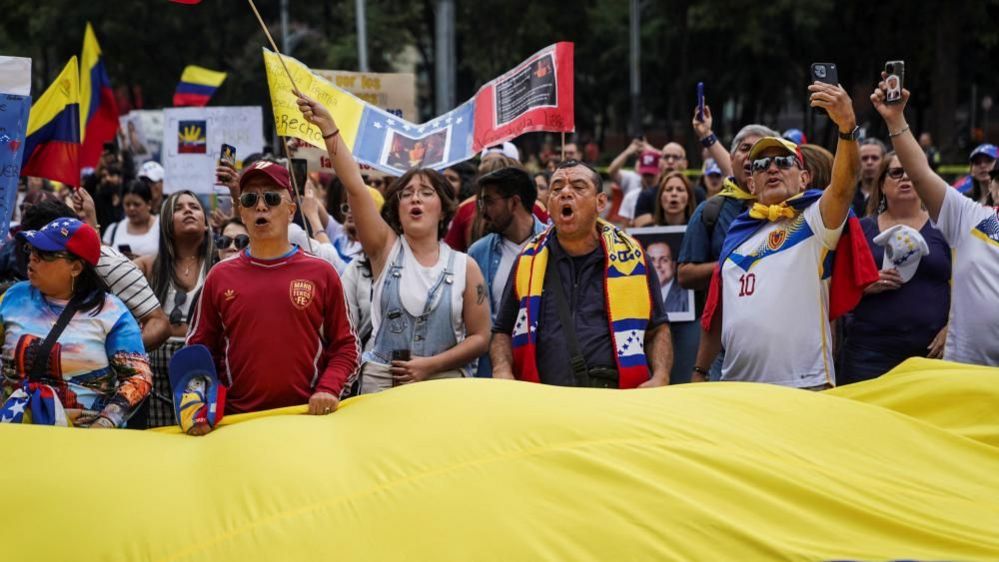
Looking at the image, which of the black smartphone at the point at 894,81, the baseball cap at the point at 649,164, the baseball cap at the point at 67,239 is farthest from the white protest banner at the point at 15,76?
the baseball cap at the point at 649,164

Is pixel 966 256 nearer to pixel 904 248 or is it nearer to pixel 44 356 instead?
pixel 904 248

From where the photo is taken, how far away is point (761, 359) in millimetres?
5887

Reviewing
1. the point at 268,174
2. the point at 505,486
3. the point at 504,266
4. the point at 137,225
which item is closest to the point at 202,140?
the point at 137,225

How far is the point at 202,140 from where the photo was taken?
11055mm

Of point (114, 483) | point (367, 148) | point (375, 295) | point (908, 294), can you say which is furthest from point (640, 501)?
point (367, 148)

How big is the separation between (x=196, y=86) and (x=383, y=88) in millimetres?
7126

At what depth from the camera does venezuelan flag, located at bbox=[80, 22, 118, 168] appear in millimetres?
12355

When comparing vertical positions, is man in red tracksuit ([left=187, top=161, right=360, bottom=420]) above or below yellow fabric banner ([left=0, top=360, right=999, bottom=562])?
above

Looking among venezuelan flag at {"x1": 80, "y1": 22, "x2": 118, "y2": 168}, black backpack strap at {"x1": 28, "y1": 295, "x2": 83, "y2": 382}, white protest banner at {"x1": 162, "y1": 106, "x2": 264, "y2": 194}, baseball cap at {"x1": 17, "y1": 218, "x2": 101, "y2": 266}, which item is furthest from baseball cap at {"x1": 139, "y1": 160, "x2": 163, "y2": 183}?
black backpack strap at {"x1": 28, "y1": 295, "x2": 83, "y2": 382}

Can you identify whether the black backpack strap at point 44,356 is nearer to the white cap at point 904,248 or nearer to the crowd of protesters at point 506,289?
the crowd of protesters at point 506,289

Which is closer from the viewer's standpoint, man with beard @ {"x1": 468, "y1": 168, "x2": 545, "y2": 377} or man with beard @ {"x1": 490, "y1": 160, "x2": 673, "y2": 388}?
man with beard @ {"x1": 490, "y1": 160, "x2": 673, "y2": 388}

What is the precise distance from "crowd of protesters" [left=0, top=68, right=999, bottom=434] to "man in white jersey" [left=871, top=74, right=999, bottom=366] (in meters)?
0.01

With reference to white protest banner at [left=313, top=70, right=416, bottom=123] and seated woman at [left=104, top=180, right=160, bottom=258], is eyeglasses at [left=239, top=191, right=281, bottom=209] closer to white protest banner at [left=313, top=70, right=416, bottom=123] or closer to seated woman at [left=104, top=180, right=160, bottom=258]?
seated woman at [left=104, top=180, right=160, bottom=258]

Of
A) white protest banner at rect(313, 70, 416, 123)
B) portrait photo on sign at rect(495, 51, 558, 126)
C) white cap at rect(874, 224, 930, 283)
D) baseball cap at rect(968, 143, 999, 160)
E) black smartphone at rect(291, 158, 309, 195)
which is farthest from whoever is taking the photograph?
white protest banner at rect(313, 70, 416, 123)
